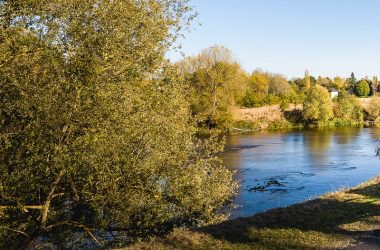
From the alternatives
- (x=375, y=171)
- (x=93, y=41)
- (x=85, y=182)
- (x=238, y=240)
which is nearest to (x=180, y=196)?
(x=238, y=240)

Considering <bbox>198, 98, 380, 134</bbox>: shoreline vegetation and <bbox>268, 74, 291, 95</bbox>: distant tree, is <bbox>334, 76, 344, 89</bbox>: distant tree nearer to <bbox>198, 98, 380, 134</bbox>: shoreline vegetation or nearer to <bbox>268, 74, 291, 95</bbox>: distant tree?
<bbox>268, 74, 291, 95</bbox>: distant tree

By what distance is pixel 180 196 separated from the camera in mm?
12125

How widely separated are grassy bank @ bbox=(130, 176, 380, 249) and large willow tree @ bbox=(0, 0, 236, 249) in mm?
1009

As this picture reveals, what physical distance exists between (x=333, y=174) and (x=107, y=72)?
76.8 ft

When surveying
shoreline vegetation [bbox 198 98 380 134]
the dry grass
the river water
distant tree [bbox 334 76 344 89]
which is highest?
distant tree [bbox 334 76 344 89]

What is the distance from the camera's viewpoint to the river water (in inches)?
965

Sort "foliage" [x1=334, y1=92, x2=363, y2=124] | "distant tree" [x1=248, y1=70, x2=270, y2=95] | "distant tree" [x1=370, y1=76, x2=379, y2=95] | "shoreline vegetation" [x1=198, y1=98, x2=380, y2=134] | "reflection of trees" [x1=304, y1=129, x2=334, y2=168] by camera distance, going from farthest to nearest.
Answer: "distant tree" [x1=370, y1=76, x2=379, y2=95] < "distant tree" [x1=248, y1=70, x2=270, y2=95] < "foliage" [x1=334, y1=92, x2=363, y2=124] < "shoreline vegetation" [x1=198, y1=98, x2=380, y2=134] < "reflection of trees" [x1=304, y1=129, x2=334, y2=168]

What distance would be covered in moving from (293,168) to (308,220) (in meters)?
20.7

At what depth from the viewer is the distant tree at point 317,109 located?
261 feet

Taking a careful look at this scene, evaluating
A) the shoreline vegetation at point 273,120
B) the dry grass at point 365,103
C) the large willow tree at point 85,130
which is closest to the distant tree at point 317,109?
the shoreline vegetation at point 273,120

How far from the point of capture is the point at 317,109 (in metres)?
80.2

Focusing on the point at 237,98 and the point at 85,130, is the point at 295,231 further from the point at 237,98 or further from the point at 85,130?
the point at 237,98

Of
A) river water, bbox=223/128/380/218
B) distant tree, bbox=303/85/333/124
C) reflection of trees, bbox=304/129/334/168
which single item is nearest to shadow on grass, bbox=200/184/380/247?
river water, bbox=223/128/380/218

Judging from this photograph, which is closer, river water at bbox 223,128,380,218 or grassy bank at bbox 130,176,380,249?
grassy bank at bbox 130,176,380,249
